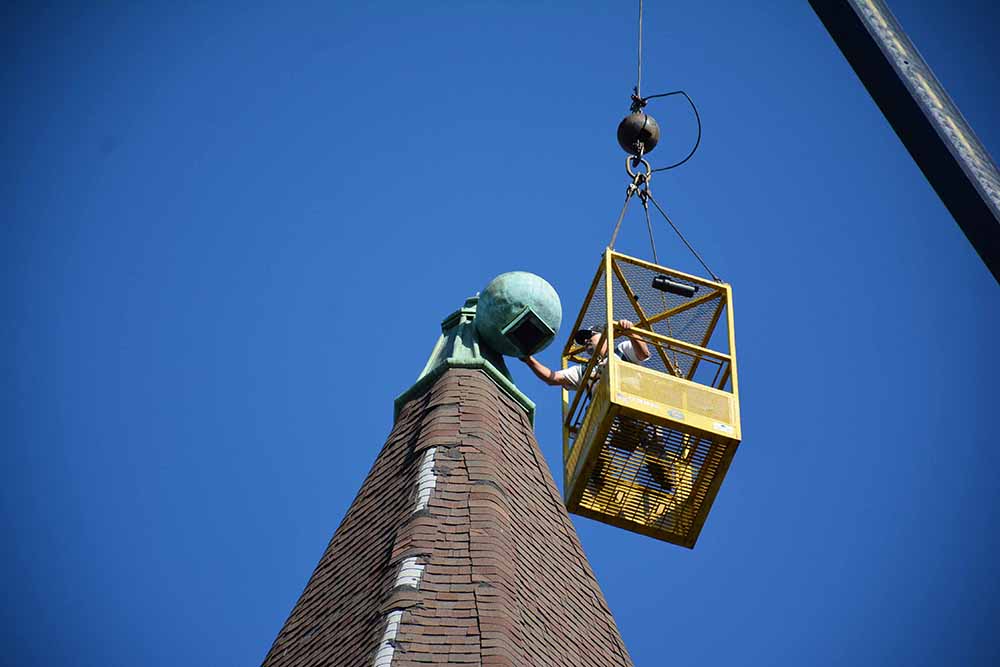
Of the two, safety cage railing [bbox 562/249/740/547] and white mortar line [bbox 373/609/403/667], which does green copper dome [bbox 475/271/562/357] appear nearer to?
safety cage railing [bbox 562/249/740/547]

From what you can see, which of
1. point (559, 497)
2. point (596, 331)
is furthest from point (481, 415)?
point (596, 331)

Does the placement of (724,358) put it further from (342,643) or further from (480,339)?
(342,643)

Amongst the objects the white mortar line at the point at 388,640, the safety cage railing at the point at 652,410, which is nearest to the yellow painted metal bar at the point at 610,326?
the safety cage railing at the point at 652,410

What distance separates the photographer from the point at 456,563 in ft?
50.9

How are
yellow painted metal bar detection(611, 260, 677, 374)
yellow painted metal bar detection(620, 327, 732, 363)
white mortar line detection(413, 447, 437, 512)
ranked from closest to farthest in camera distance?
white mortar line detection(413, 447, 437, 512) → yellow painted metal bar detection(620, 327, 732, 363) → yellow painted metal bar detection(611, 260, 677, 374)

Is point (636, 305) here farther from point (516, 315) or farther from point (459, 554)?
point (459, 554)

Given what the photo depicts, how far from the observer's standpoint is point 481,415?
59.2ft

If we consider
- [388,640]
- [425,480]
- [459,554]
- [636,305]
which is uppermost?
[636,305]

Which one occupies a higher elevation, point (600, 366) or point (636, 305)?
point (636, 305)

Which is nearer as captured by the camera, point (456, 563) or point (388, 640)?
point (388, 640)

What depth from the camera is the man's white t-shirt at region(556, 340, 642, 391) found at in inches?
798

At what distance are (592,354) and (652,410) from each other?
7.32ft

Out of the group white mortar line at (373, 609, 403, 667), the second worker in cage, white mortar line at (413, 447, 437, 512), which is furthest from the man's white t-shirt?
white mortar line at (373, 609, 403, 667)

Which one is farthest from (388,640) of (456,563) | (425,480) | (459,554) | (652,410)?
(652,410)
